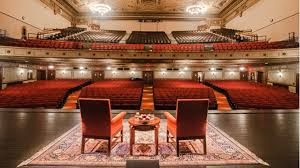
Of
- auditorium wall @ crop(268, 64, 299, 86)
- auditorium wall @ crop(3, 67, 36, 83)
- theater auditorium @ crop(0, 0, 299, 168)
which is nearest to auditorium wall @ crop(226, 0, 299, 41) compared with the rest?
theater auditorium @ crop(0, 0, 299, 168)

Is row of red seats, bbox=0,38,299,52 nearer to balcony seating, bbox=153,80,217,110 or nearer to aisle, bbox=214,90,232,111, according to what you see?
aisle, bbox=214,90,232,111

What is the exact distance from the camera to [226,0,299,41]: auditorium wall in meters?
9.89

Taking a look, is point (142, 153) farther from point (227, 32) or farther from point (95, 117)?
point (227, 32)

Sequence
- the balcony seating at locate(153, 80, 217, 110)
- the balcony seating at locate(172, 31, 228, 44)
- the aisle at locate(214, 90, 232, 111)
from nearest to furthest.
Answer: the balcony seating at locate(153, 80, 217, 110) → the aisle at locate(214, 90, 232, 111) → the balcony seating at locate(172, 31, 228, 44)

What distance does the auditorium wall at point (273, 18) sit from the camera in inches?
389

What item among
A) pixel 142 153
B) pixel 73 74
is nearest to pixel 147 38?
pixel 73 74

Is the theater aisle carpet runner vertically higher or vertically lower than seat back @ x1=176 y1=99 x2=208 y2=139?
lower

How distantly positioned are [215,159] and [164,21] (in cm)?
1689

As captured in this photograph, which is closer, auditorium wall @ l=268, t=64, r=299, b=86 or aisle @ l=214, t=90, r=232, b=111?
aisle @ l=214, t=90, r=232, b=111

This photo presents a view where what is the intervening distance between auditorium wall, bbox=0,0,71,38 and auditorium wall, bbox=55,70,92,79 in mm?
3228

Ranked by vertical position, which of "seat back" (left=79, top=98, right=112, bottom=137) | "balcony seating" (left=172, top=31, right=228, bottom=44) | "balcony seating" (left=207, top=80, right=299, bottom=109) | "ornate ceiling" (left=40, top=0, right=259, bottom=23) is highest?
"ornate ceiling" (left=40, top=0, right=259, bottom=23)

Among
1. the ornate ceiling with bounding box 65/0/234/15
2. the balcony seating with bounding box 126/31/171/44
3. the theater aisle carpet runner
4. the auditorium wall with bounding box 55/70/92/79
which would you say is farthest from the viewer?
the balcony seating with bounding box 126/31/171/44

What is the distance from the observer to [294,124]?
4.11 m

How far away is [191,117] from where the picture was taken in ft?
9.00
